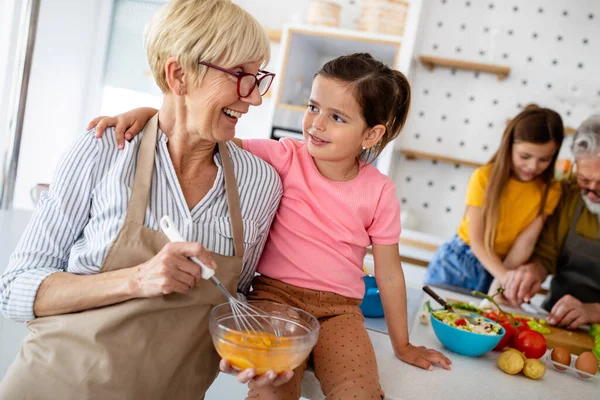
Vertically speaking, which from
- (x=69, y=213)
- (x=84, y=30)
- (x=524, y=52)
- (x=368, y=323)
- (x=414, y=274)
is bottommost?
(x=414, y=274)

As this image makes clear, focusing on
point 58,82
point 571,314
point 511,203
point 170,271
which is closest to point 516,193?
point 511,203

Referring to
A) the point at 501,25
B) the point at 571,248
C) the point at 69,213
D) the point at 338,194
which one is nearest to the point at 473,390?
the point at 338,194

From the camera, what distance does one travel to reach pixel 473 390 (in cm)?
118

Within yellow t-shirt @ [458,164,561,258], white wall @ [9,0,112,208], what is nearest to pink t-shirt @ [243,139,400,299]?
yellow t-shirt @ [458,164,561,258]

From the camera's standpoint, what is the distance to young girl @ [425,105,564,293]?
87.8 inches

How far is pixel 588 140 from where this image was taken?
1.94 metres

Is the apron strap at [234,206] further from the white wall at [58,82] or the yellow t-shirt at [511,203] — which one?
the white wall at [58,82]

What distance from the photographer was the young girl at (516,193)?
223 centimetres

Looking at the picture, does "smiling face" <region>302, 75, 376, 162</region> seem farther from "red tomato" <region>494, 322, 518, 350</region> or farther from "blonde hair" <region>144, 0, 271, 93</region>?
"red tomato" <region>494, 322, 518, 350</region>

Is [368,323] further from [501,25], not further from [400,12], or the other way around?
[501,25]

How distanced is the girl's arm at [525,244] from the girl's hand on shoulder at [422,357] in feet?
3.76

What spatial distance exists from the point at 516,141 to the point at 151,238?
65.7 inches

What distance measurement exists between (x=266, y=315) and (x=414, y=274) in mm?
2488

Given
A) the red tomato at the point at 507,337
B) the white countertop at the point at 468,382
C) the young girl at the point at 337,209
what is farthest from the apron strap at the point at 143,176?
the red tomato at the point at 507,337
